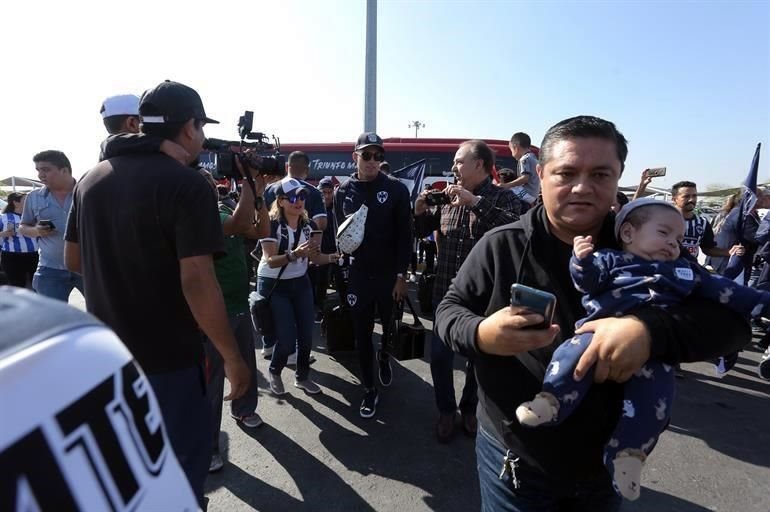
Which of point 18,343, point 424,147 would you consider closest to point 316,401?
point 18,343

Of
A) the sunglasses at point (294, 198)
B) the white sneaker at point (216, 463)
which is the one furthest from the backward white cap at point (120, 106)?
the white sneaker at point (216, 463)

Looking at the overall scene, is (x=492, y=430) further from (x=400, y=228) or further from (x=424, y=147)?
(x=424, y=147)

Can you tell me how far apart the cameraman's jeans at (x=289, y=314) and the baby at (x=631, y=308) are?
8.53 ft

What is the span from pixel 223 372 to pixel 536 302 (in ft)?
6.53

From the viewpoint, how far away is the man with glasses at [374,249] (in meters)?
3.32

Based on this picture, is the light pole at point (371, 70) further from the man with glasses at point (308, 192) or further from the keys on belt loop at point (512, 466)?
the keys on belt loop at point (512, 466)

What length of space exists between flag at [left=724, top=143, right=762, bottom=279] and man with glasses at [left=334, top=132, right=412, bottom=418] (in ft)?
14.7

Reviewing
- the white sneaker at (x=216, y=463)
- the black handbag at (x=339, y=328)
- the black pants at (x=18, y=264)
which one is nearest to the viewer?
the white sneaker at (x=216, y=463)

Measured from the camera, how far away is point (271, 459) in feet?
9.24

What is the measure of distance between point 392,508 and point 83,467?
89.3 inches

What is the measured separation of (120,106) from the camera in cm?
231

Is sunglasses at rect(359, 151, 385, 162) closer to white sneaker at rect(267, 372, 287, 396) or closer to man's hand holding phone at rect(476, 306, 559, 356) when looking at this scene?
white sneaker at rect(267, 372, 287, 396)

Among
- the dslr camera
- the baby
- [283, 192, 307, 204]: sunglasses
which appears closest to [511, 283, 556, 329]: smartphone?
the baby

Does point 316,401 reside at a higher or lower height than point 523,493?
lower
